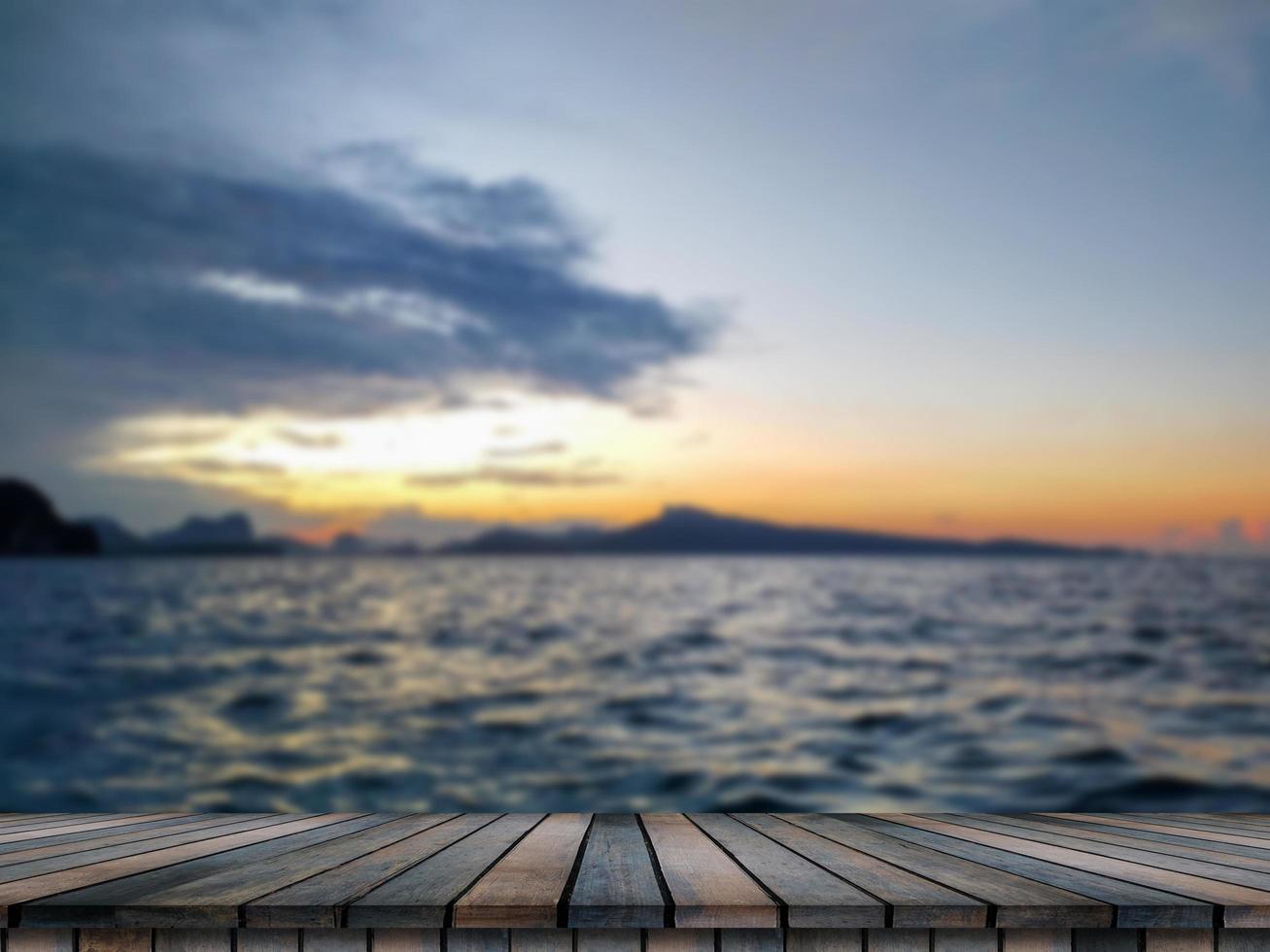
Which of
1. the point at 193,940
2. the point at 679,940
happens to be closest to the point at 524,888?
the point at 679,940

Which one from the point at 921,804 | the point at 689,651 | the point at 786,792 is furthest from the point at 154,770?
the point at 689,651

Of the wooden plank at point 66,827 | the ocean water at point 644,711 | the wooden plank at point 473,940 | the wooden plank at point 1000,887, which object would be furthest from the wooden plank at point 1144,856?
the ocean water at point 644,711

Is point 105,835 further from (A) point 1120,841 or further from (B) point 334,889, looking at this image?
(A) point 1120,841

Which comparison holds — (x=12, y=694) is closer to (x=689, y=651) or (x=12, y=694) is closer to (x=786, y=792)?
(x=689, y=651)

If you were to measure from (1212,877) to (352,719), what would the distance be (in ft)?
57.0

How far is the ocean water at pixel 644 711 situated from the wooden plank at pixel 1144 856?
874 cm

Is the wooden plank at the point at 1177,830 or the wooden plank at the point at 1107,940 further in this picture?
the wooden plank at the point at 1177,830

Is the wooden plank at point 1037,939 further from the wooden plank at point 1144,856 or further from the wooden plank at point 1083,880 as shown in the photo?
the wooden plank at point 1144,856

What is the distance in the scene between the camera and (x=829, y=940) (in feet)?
7.34

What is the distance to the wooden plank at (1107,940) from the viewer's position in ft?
7.45

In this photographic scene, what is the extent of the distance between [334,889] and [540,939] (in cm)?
53

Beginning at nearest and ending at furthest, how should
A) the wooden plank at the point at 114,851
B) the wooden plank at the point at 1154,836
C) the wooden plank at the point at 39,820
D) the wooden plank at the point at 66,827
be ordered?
the wooden plank at the point at 114,851 → the wooden plank at the point at 1154,836 → the wooden plank at the point at 66,827 → the wooden plank at the point at 39,820

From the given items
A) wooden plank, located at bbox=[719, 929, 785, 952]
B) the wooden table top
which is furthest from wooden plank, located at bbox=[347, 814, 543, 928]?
wooden plank, located at bbox=[719, 929, 785, 952]

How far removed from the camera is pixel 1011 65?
13898 mm
